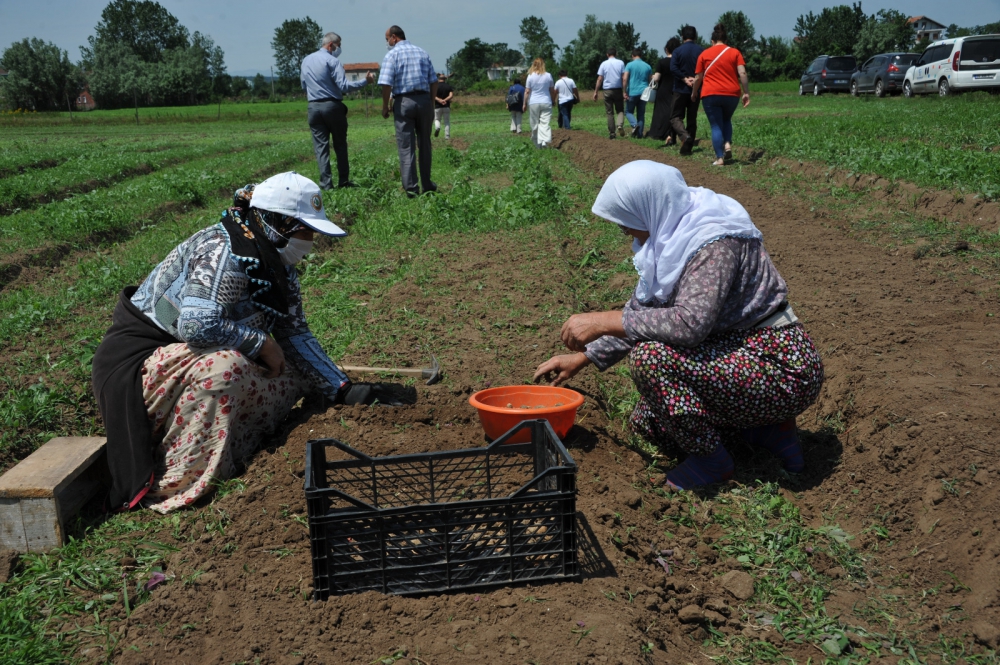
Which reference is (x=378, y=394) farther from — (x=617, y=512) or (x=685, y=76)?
(x=685, y=76)

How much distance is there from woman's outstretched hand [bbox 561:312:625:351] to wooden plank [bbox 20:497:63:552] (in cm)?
209

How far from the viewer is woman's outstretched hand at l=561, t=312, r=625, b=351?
10.6ft

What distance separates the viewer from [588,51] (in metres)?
73.8

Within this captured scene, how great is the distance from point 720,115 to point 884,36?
67224mm

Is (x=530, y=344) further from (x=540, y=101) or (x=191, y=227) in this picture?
(x=540, y=101)

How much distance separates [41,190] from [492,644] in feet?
44.4

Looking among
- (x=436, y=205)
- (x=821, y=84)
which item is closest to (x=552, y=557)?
(x=436, y=205)

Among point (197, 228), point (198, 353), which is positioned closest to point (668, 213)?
point (198, 353)

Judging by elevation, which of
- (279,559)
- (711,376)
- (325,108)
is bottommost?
(279,559)

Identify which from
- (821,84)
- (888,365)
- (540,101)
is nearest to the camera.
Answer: (888,365)

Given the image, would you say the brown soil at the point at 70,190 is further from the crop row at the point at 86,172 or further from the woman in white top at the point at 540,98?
the woman in white top at the point at 540,98

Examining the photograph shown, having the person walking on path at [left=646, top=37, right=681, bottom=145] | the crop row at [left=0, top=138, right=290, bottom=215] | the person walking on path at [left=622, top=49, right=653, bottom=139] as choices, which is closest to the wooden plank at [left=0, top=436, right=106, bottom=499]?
the crop row at [left=0, top=138, right=290, bottom=215]

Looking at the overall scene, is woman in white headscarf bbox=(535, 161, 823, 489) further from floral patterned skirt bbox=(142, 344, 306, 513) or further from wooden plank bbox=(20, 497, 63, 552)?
wooden plank bbox=(20, 497, 63, 552)

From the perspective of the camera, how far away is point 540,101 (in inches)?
640
